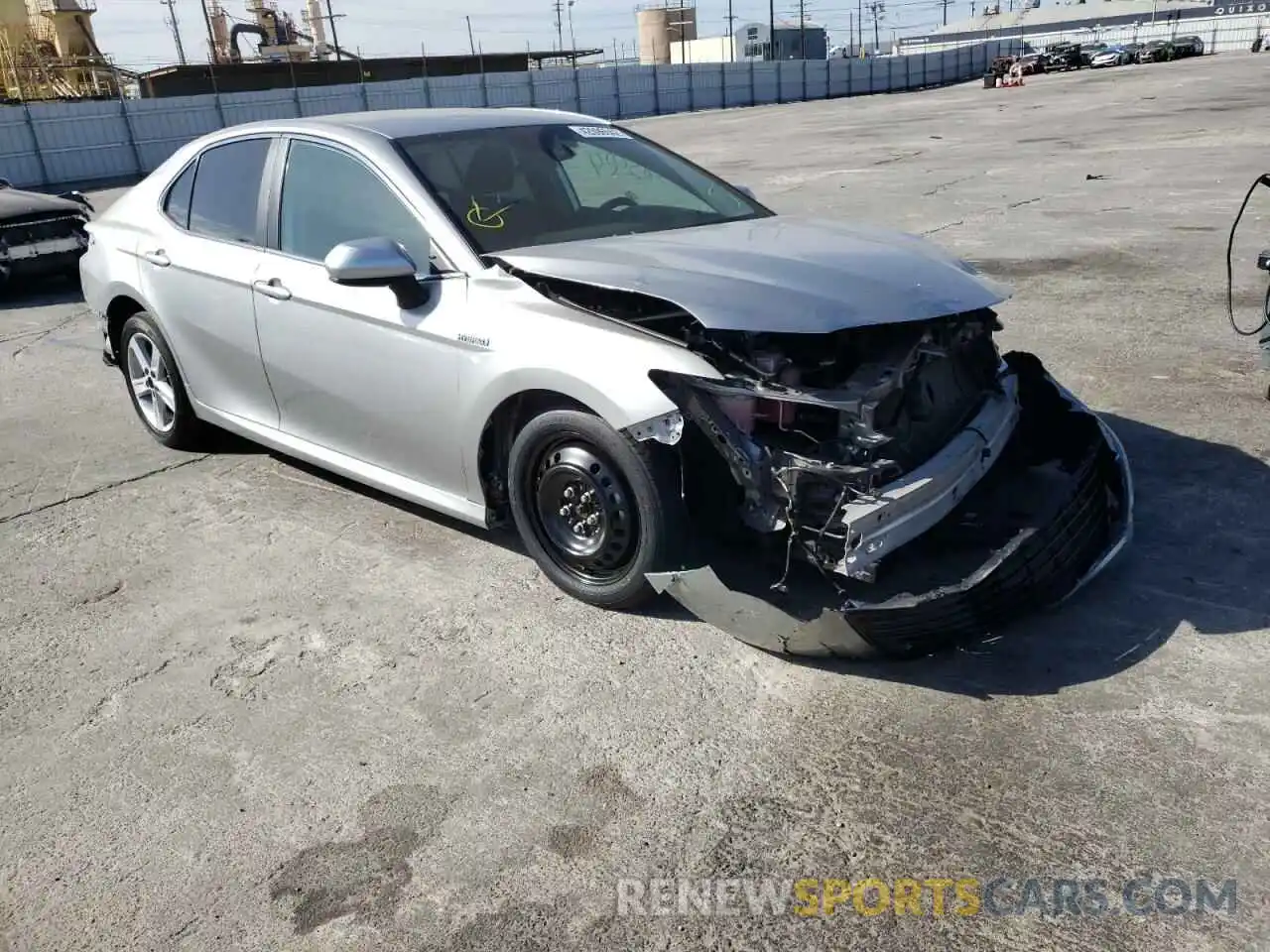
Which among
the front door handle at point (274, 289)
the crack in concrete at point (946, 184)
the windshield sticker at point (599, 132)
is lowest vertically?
the crack in concrete at point (946, 184)

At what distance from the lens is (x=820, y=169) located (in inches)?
696

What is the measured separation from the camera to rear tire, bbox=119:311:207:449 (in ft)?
17.7

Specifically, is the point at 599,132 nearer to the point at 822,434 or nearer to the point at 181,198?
the point at 181,198

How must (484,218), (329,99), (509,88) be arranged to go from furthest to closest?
1. (509,88)
2. (329,99)
3. (484,218)

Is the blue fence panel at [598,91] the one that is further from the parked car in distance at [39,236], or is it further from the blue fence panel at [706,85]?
the parked car in distance at [39,236]

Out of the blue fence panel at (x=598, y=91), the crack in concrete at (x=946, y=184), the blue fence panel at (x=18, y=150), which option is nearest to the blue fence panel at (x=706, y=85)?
the blue fence panel at (x=598, y=91)

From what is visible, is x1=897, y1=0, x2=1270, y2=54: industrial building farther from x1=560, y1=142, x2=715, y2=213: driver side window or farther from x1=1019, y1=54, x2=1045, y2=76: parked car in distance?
x1=560, y1=142, x2=715, y2=213: driver side window

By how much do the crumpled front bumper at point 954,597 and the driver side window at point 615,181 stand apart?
5.98 ft

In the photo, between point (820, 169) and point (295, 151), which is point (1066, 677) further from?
point (820, 169)

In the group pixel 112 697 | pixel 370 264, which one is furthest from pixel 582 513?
pixel 112 697

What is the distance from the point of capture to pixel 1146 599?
3654 millimetres

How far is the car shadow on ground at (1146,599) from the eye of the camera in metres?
3.30

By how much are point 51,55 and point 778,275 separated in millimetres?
41455

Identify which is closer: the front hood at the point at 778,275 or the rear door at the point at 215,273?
the front hood at the point at 778,275
